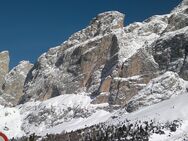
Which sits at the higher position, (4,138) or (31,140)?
(31,140)

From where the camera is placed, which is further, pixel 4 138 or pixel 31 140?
pixel 31 140

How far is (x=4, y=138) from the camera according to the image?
1384 cm

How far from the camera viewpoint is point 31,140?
77.0 feet

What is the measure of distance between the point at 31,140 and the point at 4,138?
976 centimetres
